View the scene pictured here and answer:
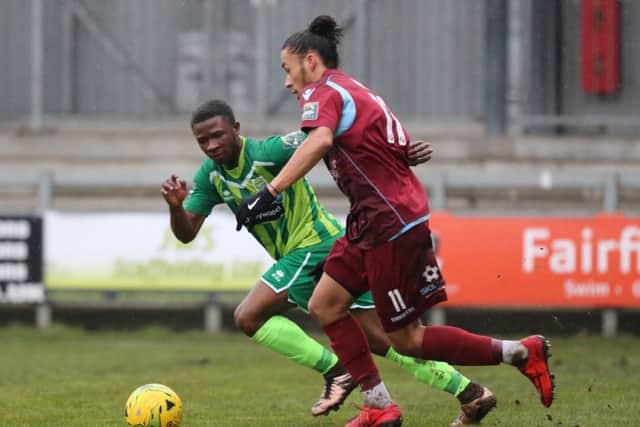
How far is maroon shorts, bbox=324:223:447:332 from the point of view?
6988 mm

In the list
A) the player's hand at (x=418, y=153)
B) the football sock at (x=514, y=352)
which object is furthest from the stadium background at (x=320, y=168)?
the player's hand at (x=418, y=153)

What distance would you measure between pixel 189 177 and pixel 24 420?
7.09 meters

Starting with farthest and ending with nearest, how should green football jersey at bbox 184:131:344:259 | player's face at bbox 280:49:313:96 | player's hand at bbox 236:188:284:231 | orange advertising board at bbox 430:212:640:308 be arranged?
orange advertising board at bbox 430:212:640:308 → green football jersey at bbox 184:131:344:259 → player's face at bbox 280:49:313:96 → player's hand at bbox 236:188:284:231

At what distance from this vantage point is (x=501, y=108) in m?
16.9

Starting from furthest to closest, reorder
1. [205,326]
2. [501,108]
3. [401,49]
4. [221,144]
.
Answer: [401,49], [501,108], [205,326], [221,144]

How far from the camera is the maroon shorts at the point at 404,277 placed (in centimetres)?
699

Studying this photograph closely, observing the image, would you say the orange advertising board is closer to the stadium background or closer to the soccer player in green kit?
the stadium background

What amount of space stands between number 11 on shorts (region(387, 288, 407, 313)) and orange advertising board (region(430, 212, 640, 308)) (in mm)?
6999

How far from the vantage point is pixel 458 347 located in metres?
7.25

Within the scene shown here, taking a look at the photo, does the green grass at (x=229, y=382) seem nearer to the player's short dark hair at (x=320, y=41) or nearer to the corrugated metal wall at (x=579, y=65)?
the player's short dark hair at (x=320, y=41)

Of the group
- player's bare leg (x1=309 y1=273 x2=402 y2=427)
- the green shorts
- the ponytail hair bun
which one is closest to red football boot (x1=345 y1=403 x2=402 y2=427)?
player's bare leg (x1=309 y1=273 x2=402 y2=427)

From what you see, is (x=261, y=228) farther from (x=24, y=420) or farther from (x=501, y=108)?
(x=501, y=108)

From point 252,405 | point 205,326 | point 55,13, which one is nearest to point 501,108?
point 205,326

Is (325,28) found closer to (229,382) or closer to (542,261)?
(229,382)
